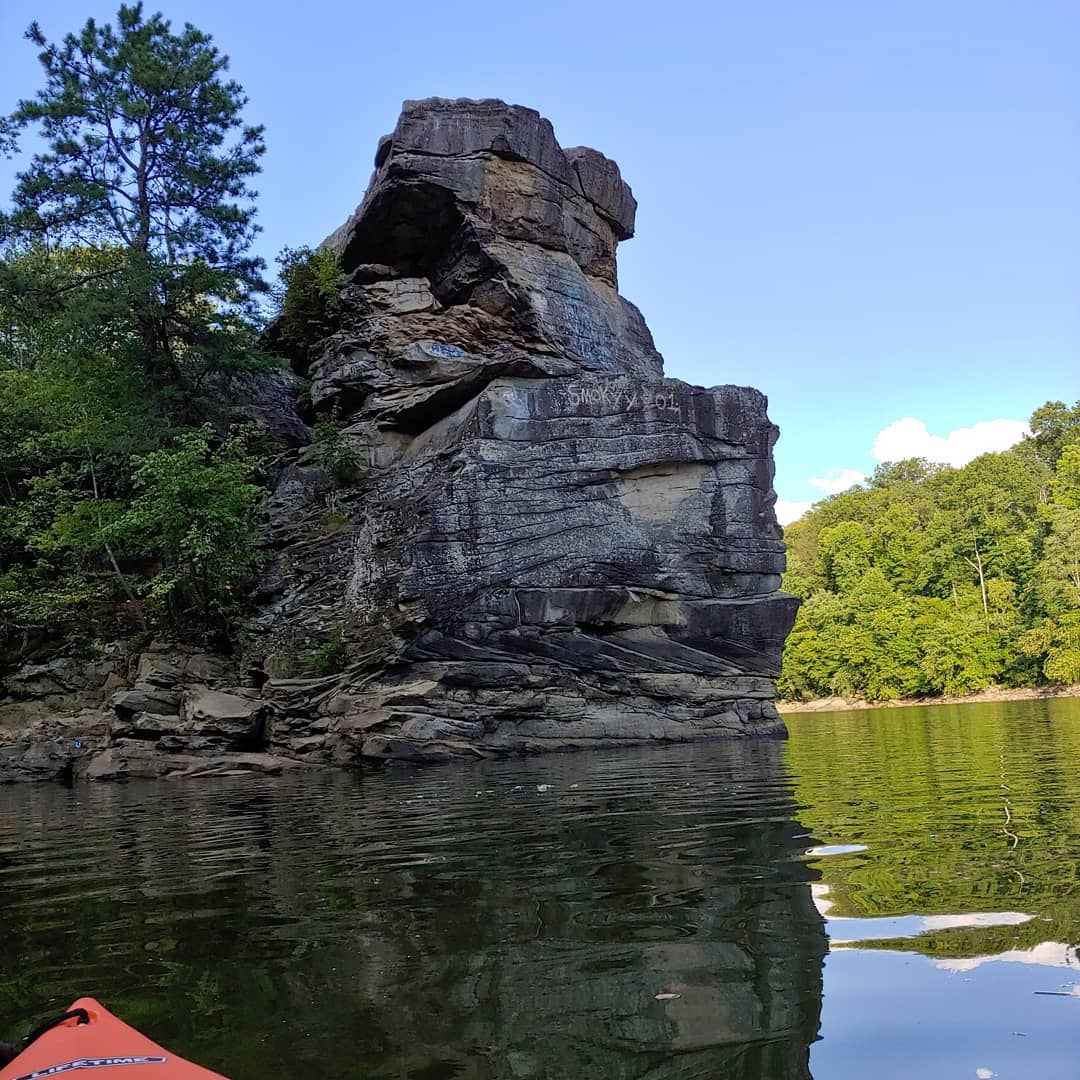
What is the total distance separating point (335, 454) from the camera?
24.3 metres

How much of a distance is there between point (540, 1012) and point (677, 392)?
2012cm

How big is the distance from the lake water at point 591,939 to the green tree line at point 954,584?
45.9m

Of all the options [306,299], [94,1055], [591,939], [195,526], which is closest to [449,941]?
[591,939]

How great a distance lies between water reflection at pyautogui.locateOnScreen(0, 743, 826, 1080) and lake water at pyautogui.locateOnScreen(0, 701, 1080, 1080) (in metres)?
0.02

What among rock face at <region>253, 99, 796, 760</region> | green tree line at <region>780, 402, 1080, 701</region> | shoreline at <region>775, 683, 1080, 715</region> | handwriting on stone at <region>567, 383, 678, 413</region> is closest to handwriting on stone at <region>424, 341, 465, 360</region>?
rock face at <region>253, 99, 796, 760</region>

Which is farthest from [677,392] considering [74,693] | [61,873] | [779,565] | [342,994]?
[342,994]

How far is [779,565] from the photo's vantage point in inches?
888

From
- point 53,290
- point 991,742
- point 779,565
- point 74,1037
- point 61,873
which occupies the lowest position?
point 991,742

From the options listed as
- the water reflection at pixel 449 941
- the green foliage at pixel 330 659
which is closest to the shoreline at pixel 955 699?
the green foliage at pixel 330 659

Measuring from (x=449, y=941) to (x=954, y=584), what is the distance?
193 ft

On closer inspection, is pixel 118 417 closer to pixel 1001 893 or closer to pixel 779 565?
pixel 779 565

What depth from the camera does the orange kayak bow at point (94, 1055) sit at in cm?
233

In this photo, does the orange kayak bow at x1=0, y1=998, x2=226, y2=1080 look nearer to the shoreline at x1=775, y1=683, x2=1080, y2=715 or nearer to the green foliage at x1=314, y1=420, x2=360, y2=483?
the green foliage at x1=314, y1=420, x2=360, y2=483

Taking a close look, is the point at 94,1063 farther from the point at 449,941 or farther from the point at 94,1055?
the point at 449,941
